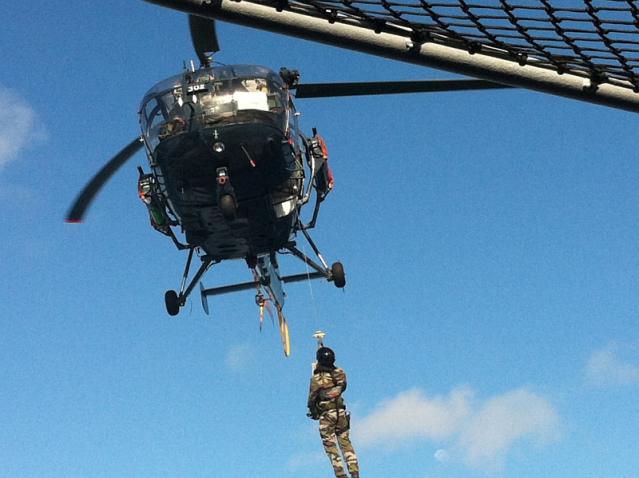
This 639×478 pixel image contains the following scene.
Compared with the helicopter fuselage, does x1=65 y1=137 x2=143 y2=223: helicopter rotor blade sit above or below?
above

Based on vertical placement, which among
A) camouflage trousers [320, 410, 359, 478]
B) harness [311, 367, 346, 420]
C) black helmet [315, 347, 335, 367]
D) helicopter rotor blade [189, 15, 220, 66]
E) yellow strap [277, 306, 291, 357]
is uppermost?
helicopter rotor blade [189, 15, 220, 66]

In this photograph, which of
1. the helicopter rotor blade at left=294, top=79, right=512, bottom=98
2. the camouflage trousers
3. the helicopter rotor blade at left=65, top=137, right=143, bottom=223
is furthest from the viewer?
the helicopter rotor blade at left=65, top=137, right=143, bottom=223

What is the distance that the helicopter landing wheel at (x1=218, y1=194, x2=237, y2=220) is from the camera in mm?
17656

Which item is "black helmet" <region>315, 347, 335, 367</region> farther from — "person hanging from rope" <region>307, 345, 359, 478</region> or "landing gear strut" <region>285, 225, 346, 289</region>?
"landing gear strut" <region>285, 225, 346, 289</region>

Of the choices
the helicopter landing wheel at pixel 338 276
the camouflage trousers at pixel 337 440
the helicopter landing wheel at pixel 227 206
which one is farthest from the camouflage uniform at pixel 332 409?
the helicopter landing wheel at pixel 338 276

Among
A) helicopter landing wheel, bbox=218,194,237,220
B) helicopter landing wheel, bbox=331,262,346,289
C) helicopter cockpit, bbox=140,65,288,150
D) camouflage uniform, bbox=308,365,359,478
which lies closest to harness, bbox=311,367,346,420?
camouflage uniform, bbox=308,365,359,478

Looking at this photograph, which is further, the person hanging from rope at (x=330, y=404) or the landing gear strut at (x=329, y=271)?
the landing gear strut at (x=329, y=271)

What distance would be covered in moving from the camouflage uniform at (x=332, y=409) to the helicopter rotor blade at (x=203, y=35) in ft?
19.7

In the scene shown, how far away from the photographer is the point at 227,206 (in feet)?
58.0

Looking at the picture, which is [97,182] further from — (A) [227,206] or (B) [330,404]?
(B) [330,404]

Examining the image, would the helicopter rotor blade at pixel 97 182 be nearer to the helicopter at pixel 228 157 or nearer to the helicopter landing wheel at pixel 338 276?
the helicopter at pixel 228 157

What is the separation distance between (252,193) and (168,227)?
6.57 ft

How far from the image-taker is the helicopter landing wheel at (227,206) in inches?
695

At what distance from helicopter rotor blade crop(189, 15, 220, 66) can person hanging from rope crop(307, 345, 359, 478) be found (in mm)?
5822
